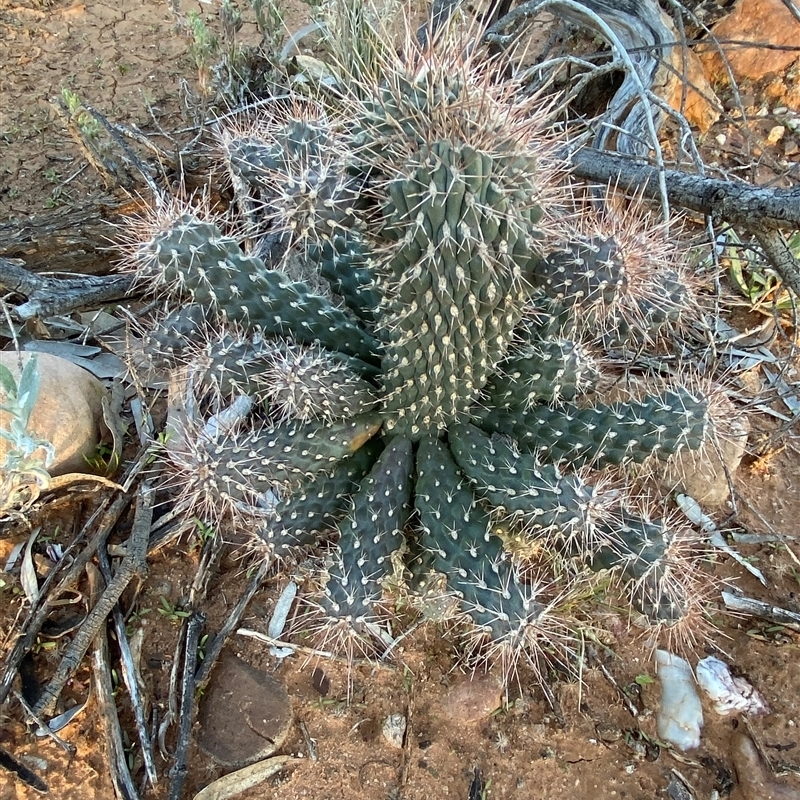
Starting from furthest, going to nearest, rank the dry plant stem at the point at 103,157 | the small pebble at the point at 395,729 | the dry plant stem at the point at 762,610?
the dry plant stem at the point at 103,157
the dry plant stem at the point at 762,610
the small pebble at the point at 395,729

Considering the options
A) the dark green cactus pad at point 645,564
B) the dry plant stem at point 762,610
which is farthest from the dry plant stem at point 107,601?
the dry plant stem at point 762,610

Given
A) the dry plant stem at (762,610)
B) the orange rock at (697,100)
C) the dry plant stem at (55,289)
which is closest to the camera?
the dry plant stem at (762,610)

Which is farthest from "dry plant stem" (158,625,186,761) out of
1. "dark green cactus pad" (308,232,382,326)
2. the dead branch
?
the dead branch

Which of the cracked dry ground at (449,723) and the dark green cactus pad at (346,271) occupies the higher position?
the dark green cactus pad at (346,271)

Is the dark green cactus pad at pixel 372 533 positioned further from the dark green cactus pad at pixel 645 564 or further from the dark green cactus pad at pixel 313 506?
the dark green cactus pad at pixel 645 564

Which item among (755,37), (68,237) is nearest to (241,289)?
(68,237)

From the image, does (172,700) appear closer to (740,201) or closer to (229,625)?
(229,625)
